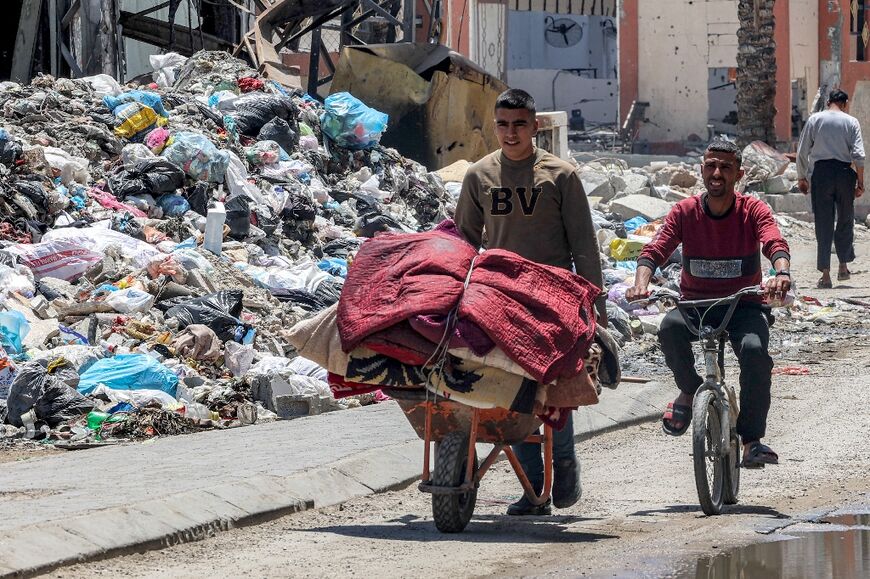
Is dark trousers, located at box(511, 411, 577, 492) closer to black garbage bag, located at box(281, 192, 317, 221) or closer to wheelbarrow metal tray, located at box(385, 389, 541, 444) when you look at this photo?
wheelbarrow metal tray, located at box(385, 389, 541, 444)

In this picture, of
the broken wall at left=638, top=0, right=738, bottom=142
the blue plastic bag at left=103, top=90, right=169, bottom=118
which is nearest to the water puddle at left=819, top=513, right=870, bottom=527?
the blue plastic bag at left=103, top=90, right=169, bottom=118

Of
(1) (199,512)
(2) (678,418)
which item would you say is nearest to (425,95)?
(2) (678,418)

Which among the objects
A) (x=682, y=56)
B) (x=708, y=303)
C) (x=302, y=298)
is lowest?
(x=302, y=298)

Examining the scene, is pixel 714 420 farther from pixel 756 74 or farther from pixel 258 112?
pixel 756 74

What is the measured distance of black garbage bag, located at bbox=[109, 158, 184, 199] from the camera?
12609 millimetres

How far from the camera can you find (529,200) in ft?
20.4

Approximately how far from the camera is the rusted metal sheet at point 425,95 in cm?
1802

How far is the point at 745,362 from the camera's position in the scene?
6.61 metres

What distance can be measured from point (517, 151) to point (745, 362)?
144cm

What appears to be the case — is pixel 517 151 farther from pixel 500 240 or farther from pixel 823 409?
pixel 823 409

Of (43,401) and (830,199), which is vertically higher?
(830,199)

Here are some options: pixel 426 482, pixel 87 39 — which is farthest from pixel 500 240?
pixel 87 39

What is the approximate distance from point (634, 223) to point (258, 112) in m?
5.59

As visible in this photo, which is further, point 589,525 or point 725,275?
point 725,275
